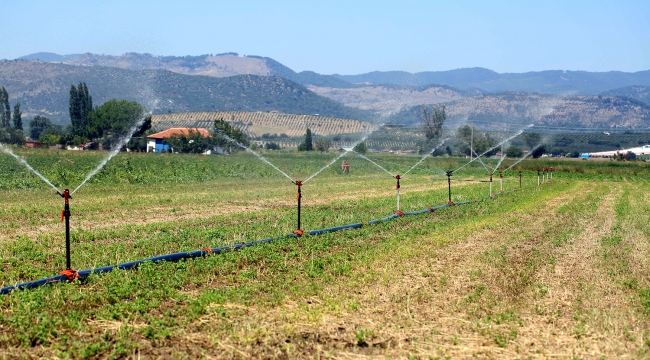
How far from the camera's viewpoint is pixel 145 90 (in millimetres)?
17141

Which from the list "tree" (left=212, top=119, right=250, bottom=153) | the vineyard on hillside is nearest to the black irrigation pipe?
"tree" (left=212, top=119, right=250, bottom=153)

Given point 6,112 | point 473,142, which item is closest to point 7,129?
point 6,112

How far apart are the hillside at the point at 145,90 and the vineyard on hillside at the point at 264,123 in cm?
121

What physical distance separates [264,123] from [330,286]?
2560 inches

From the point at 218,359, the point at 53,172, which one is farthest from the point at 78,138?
the point at 218,359

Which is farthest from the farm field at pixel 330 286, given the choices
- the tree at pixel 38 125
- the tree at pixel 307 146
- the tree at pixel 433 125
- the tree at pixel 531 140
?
the tree at pixel 531 140

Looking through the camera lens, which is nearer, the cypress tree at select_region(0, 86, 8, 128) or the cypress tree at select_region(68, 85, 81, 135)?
the cypress tree at select_region(68, 85, 81, 135)

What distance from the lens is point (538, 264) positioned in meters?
11.0

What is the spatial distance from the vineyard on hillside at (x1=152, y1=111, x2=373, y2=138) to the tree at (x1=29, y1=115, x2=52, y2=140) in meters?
13.8

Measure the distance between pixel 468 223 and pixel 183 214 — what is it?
26.2 feet

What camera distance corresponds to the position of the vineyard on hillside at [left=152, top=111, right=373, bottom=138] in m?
48.1

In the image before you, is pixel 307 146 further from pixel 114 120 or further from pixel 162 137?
pixel 114 120

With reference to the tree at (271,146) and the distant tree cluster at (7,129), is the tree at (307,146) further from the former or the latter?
the distant tree cluster at (7,129)

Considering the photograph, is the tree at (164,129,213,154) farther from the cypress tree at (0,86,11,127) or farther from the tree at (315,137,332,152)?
the cypress tree at (0,86,11,127)
